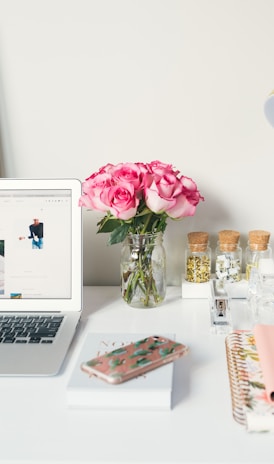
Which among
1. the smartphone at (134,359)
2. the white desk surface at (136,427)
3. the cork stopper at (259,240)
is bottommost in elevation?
the white desk surface at (136,427)

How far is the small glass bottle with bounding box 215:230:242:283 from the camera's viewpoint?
3.98 feet

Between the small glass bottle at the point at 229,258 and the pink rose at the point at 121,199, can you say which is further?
the small glass bottle at the point at 229,258

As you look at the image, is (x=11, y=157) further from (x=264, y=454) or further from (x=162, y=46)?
(x=264, y=454)

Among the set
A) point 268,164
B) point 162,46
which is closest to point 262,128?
point 268,164

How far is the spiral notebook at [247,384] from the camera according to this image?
28.5 inches

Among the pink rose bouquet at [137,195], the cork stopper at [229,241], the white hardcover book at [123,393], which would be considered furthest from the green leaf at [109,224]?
the white hardcover book at [123,393]

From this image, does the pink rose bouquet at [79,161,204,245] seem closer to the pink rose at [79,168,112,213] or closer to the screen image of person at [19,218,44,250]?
the pink rose at [79,168,112,213]

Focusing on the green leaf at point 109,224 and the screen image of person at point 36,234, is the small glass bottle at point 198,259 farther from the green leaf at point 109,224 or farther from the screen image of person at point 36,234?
the screen image of person at point 36,234

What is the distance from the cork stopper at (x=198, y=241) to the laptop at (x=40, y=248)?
0.25 meters

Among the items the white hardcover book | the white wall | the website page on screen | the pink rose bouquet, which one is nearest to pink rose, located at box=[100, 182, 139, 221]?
the pink rose bouquet

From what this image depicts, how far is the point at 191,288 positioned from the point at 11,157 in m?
0.49

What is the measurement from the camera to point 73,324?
3.47 ft

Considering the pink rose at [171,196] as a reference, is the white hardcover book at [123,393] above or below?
below

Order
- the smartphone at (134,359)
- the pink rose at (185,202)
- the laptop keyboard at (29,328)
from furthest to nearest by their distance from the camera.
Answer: the pink rose at (185,202), the laptop keyboard at (29,328), the smartphone at (134,359)
